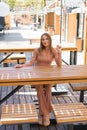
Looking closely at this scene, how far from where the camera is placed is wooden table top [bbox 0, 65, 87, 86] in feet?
10.3

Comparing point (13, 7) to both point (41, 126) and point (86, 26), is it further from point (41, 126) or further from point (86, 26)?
point (41, 126)

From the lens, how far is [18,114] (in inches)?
126

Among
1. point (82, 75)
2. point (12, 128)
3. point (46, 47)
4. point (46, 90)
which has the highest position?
point (46, 47)

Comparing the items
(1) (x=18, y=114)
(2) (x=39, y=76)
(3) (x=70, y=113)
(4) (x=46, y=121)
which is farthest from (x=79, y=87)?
(1) (x=18, y=114)

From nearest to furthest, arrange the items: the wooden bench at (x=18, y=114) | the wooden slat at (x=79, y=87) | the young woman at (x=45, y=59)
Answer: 1. the wooden bench at (x=18, y=114)
2. the young woman at (x=45, y=59)
3. the wooden slat at (x=79, y=87)

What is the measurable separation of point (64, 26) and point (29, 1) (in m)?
13.0

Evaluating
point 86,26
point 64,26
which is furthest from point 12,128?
point 64,26

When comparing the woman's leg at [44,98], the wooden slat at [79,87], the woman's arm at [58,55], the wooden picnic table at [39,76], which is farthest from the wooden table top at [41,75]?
the wooden slat at [79,87]

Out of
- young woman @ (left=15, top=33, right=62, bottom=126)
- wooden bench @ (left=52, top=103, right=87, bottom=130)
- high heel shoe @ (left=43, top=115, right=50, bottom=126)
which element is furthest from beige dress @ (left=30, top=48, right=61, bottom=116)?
wooden bench @ (left=52, top=103, right=87, bottom=130)

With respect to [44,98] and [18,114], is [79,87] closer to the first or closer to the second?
[44,98]

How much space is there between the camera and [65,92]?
5.55 m

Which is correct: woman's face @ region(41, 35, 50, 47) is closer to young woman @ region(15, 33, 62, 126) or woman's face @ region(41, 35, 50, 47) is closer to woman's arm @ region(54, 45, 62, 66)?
young woman @ region(15, 33, 62, 126)

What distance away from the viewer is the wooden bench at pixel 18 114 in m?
3.07

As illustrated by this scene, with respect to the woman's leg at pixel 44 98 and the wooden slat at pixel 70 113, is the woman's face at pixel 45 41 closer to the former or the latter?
the woman's leg at pixel 44 98
